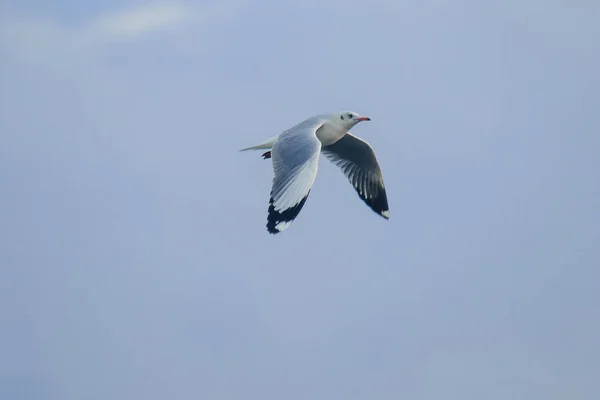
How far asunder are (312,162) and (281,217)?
20.3 inches

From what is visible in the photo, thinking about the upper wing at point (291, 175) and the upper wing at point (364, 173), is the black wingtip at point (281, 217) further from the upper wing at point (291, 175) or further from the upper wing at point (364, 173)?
the upper wing at point (364, 173)

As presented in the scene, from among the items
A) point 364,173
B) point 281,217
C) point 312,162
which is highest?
point 312,162

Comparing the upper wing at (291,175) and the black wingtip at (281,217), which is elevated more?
the upper wing at (291,175)

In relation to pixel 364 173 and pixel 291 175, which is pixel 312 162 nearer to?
pixel 291 175

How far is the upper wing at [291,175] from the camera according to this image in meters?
6.73

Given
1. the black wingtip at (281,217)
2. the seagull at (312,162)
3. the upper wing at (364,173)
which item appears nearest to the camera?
the black wingtip at (281,217)

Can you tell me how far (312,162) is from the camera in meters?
7.03

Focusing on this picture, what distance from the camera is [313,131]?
762 centimetres

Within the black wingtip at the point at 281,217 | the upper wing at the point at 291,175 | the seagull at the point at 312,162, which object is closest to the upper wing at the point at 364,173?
the seagull at the point at 312,162

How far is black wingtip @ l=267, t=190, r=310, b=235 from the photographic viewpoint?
21.7ft

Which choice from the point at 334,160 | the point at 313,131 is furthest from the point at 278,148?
the point at 334,160

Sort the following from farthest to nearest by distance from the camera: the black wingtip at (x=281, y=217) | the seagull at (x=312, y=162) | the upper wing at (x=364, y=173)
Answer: the upper wing at (x=364, y=173)
the seagull at (x=312, y=162)
the black wingtip at (x=281, y=217)

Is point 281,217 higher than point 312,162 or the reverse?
the reverse

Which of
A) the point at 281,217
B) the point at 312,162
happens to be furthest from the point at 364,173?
the point at 281,217
